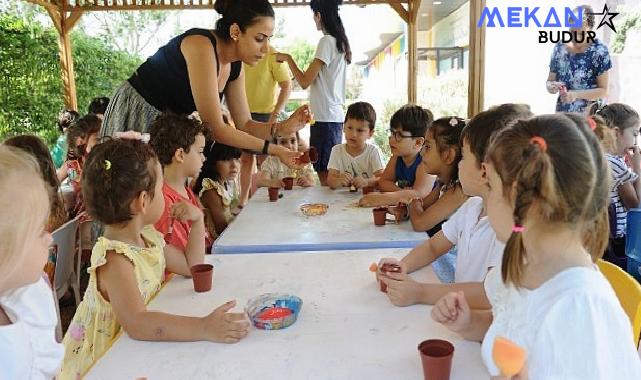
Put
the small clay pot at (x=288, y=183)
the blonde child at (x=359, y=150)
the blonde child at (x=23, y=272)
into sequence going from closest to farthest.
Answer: the blonde child at (x=23, y=272), the small clay pot at (x=288, y=183), the blonde child at (x=359, y=150)

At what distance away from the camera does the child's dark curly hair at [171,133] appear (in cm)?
249

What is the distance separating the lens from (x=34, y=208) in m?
1.04

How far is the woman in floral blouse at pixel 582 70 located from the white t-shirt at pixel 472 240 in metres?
2.47

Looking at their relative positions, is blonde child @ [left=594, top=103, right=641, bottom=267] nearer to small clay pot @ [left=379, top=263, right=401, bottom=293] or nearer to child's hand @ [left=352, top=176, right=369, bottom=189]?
child's hand @ [left=352, top=176, right=369, bottom=189]

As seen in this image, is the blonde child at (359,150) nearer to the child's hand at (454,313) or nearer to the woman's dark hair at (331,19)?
the woman's dark hair at (331,19)

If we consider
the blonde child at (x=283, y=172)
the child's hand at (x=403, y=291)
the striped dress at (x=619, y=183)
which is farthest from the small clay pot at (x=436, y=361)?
the blonde child at (x=283, y=172)

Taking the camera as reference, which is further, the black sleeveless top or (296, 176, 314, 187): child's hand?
(296, 176, 314, 187): child's hand

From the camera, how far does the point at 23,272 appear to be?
3.45 ft

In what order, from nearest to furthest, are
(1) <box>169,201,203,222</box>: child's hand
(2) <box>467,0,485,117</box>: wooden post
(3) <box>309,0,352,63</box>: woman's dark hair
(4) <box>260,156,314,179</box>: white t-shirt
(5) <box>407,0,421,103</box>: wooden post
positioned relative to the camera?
(1) <box>169,201,203,222</box>: child's hand
(4) <box>260,156,314,179</box>: white t-shirt
(2) <box>467,0,485,117</box>: wooden post
(3) <box>309,0,352,63</box>: woman's dark hair
(5) <box>407,0,421,103</box>: wooden post

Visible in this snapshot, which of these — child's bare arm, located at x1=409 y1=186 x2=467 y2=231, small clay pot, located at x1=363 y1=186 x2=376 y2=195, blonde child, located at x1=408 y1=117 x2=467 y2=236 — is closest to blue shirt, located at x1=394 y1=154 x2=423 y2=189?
small clay pot, located at x1=363 y1=186 x2=376 y2=195

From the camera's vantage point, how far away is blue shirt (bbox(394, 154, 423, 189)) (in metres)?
3.36

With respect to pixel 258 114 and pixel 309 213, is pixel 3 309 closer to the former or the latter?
pixel 309 213

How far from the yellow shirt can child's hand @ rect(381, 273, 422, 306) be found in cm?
367

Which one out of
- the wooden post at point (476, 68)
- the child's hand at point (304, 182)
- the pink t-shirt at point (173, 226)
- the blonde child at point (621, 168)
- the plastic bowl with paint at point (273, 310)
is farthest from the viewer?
the wooden post at point (476, 68)
